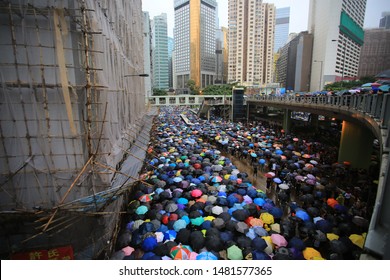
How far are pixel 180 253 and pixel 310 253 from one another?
399 cm

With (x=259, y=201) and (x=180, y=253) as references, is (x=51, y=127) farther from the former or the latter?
(x=259, y=201)

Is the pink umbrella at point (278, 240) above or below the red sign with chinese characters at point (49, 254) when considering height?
below

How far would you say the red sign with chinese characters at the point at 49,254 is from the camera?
20.6 ft

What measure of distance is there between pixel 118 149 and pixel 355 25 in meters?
102

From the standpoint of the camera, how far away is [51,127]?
6465 mm

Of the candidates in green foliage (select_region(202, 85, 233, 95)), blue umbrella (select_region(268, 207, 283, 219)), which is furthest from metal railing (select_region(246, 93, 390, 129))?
green foliage (select_region(202, 85, 233, 95))

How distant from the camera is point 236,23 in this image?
297 feet

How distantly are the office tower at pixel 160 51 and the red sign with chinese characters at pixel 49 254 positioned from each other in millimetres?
108803

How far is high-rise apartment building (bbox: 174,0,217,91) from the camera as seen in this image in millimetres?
98625

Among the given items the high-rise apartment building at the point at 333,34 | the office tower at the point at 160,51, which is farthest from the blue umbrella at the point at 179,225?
the office tower at the point at 160,51

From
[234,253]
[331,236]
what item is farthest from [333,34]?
[234,253]

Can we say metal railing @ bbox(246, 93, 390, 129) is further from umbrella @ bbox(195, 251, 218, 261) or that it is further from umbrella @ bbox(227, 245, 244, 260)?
umbrella @ bbox(195, 251, 218, 261)

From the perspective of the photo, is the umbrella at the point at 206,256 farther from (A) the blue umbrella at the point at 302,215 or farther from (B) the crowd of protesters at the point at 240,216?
(A) the blue umbrella at the point at 302,215
